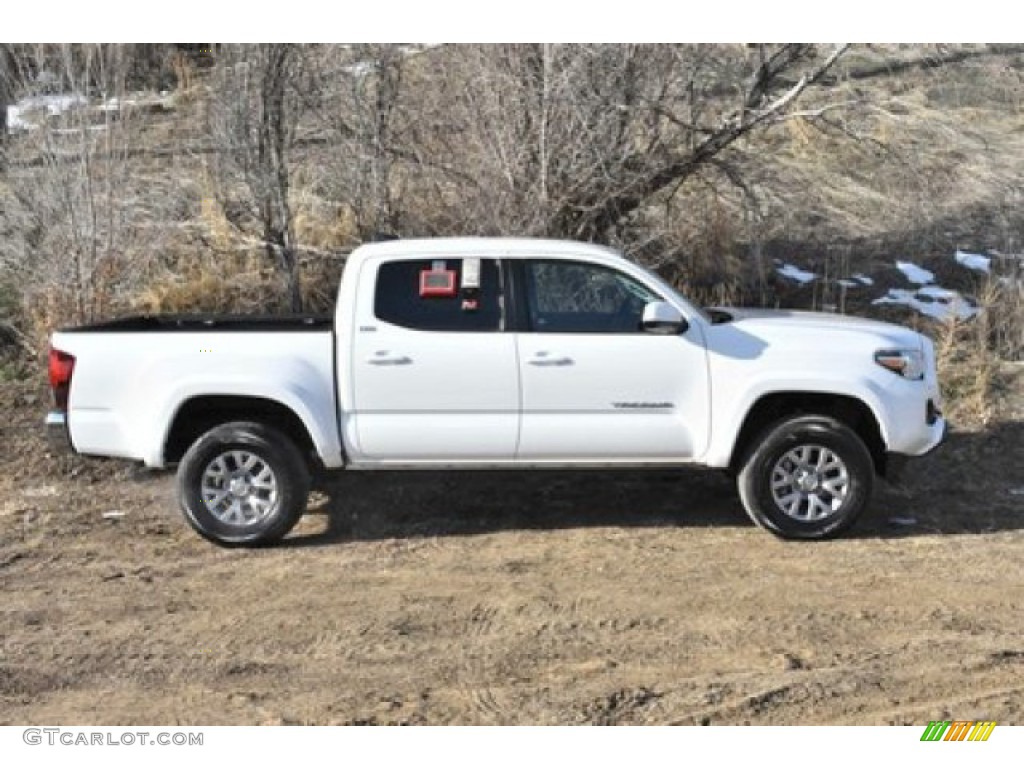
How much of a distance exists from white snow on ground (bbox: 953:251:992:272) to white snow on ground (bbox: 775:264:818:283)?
1824mm

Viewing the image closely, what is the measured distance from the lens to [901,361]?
7543 mm

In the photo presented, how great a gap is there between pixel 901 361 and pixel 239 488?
396 cm

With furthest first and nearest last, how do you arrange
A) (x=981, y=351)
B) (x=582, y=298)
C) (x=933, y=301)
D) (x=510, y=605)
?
1. (x=933, y=301)
2. (x=981, y=351)
3. (x=582, y=298)
4. (x=510, y=605)

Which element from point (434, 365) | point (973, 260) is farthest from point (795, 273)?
point (434, 365)

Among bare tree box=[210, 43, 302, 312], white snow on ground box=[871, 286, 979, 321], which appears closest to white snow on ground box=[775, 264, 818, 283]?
white snow on ground box=[871, 286, 979, 321]

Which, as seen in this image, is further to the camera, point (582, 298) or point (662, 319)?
point (582, 298)

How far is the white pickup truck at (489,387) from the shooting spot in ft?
24.4

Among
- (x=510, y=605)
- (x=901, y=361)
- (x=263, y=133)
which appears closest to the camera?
(x=510, y=605)

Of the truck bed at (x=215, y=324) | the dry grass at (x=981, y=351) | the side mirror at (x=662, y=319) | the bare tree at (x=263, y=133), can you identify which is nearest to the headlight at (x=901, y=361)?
the side mirror at (x=662, y=319)

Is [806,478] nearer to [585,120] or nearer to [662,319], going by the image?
[662,319]

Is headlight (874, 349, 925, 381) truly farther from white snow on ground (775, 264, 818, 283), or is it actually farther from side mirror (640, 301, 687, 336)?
white snow on ground (775, 264, 818, 283)

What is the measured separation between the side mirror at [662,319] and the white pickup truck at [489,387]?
0.01m

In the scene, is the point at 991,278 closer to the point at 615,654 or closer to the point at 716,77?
the point at 716,77

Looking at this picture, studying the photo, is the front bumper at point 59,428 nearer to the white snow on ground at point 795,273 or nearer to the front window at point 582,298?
the front window at point 582,298
